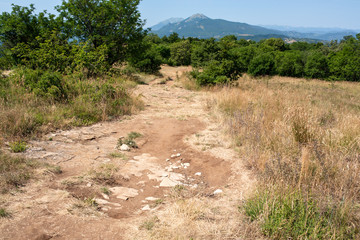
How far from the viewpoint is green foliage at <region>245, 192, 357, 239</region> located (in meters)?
2.41

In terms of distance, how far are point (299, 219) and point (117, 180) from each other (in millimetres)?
2537

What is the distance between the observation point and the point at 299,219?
2523mm

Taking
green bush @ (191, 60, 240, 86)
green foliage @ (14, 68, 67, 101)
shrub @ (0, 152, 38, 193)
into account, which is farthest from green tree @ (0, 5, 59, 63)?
shrub @ (0, 152, 38, 193)

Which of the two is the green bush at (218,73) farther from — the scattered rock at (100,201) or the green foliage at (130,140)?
the scattered rock at (100,201)

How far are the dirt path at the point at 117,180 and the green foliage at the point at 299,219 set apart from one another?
0.46 m

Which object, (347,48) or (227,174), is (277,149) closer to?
(227,174)

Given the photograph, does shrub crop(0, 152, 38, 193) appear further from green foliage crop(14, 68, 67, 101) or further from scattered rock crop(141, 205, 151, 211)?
green foliage crop(14, 68, 67, 101)

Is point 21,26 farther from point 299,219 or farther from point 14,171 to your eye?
point 299,219

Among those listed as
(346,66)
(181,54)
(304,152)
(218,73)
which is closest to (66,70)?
(304,152)

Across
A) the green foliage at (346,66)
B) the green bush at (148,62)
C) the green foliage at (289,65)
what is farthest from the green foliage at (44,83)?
the green foliage at (346,66)

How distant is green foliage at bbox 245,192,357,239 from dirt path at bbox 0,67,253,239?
46 cm

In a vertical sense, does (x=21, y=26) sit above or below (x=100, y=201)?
above

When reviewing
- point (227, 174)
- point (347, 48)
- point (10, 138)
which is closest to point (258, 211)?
point (227, 174)

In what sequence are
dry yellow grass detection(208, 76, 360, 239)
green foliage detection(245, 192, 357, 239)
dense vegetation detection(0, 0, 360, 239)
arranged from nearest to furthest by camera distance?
1. green foliage detection(245, 192, 357, 239)
2. dense vegetation detection(0, 0, 360, 239)
3. dry yellow grass detection(208, 76, 360, 239)
